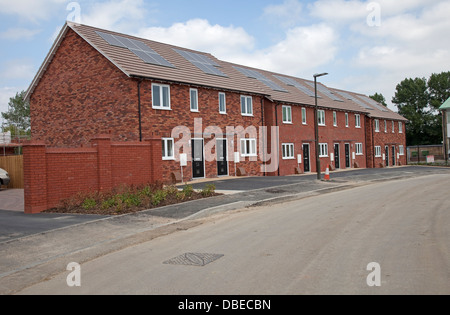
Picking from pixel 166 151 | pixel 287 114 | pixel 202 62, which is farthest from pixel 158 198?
pixel 287 114

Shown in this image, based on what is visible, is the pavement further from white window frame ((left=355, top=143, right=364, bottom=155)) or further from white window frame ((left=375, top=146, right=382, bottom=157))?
white window frame ((left=375, top=146, right=382, bottom=157))

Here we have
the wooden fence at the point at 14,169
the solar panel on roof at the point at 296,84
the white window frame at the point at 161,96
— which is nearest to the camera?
the white window frame at the point at 161,96

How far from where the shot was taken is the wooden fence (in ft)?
75.2

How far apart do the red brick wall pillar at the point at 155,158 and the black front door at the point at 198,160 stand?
645 centimetres

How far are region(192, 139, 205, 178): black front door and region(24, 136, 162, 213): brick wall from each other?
6474 millimetres

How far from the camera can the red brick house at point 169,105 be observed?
21.5m

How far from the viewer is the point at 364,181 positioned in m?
23.2

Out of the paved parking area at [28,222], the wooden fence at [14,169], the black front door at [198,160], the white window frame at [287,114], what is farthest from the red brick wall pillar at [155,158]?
the white window frame at [287,114]

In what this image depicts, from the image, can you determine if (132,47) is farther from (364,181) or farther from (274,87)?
(364,181)

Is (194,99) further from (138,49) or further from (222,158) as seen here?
(138,49)

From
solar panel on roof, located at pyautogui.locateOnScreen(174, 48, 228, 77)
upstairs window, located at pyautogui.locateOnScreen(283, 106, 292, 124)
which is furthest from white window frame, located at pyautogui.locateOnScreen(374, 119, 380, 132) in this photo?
solar panel on roof, located at pyautogui.locateOnScreen(174, 48, 228, 77)

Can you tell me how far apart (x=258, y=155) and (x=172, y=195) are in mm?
14459

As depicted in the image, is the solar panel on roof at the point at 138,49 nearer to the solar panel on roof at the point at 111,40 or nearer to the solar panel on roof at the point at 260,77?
the solar panel on roof at the point at 111,40

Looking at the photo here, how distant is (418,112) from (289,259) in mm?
82281
